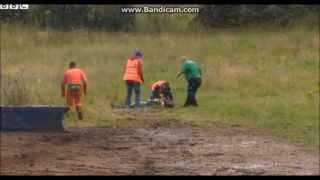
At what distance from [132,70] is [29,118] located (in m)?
4.51

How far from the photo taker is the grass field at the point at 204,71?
6977 millimetres

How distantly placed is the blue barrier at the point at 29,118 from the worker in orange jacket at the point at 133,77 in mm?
2817

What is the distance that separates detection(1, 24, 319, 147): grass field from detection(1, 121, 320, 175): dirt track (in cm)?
59

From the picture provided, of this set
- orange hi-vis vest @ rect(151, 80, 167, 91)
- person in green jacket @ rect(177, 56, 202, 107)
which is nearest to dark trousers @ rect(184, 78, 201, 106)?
person in green jacket @ rect(177, 56, 202, 107)

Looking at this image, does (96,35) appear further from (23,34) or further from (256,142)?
(256,142)

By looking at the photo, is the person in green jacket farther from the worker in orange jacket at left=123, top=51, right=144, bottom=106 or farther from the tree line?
the tree line

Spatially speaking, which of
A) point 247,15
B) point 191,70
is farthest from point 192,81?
point 247,15

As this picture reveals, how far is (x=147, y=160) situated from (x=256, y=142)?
218 centimetres

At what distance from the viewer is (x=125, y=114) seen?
1260 cm

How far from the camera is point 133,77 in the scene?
12.0 metres

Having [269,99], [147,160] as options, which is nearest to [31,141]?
[147,160]

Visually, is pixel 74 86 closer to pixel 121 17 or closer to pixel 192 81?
pixel 192 81

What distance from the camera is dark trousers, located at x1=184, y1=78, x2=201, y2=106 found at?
13.5 metres

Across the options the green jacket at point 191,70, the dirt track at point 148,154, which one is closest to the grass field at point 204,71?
the green jacket at point 191,70
